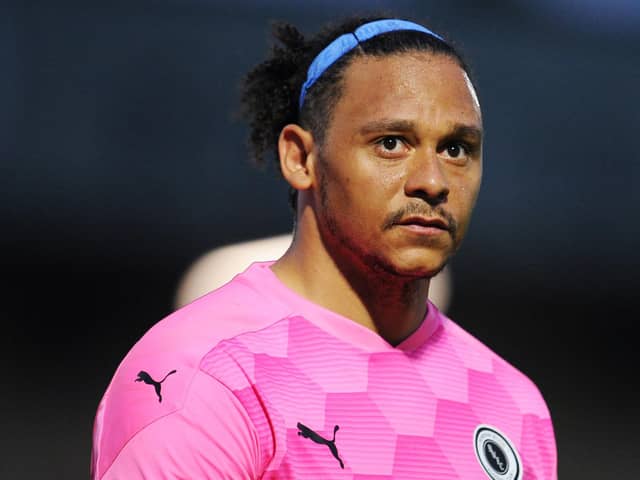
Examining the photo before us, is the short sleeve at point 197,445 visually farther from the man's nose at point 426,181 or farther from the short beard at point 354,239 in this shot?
the man's nose at point 426,181

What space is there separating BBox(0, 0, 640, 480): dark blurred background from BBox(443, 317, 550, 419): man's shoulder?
355cm

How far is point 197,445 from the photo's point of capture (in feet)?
6.69

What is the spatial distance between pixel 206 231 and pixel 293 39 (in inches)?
134

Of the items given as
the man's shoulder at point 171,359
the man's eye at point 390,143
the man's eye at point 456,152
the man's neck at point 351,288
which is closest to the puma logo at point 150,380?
the man's shoulder at point 171,359

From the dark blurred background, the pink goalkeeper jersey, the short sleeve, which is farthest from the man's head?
the dark blurred background

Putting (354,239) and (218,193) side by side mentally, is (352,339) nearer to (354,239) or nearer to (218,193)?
(354,239)

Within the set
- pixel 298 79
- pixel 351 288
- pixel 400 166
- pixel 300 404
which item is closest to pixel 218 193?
pixel 298 79

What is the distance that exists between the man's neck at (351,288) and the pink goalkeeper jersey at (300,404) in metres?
0.04

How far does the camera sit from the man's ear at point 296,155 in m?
2.59

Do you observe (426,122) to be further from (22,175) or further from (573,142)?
(573,142)

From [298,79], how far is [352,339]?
0.75 m

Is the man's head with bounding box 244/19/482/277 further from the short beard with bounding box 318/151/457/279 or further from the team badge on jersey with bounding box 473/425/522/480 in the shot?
the team badge on jersey with bounding box 473/425/522/480

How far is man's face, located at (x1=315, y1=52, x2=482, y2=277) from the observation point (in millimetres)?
2383

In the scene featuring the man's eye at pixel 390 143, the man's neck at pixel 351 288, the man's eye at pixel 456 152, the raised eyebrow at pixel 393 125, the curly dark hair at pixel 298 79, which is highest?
the curly dark hair at pixel 298 79
